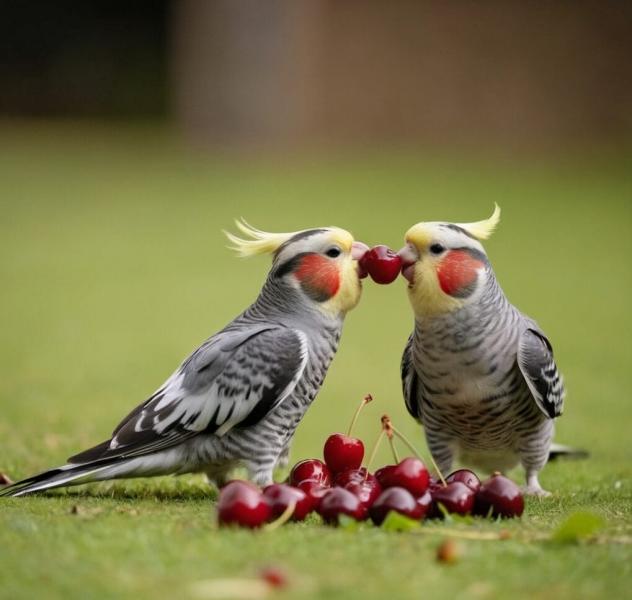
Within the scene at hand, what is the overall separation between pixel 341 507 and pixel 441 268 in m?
1.38

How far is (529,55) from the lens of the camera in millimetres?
26500

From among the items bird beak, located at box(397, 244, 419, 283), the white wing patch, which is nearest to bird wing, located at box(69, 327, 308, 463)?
the white wing patch

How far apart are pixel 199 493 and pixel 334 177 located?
63.2 ft

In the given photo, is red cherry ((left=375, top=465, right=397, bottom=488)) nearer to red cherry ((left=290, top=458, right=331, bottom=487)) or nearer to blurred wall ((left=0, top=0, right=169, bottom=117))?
red cherry ((left=290, top=458, right=331, bottom=487))

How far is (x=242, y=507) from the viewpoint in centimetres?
423

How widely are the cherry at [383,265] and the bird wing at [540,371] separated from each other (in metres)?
0.80

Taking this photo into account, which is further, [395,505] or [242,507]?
[395,505]

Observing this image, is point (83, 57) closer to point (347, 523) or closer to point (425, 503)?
point (425, 503)

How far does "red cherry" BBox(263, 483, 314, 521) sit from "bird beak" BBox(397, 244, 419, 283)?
1.31 m

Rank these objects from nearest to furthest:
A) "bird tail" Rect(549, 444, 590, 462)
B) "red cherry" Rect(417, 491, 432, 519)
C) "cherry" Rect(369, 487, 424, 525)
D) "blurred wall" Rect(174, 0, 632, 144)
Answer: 1. "cherry" Rect(369, 487, 424, 525)
2. "red cherry" Rect(417, 491, 432, 519)
3. "bird tail" Rect(549, 444, 590, 462)
4. "blurred wall" Rect(174, 0, 632, 144)

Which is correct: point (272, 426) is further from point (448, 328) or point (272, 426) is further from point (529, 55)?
point (529, 55)

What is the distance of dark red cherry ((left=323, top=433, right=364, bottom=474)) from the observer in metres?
5.19

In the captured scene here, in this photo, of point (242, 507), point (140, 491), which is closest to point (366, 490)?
point (242, 507)

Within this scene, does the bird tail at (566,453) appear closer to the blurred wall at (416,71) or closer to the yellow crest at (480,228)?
the yellow crest at (480,228)
